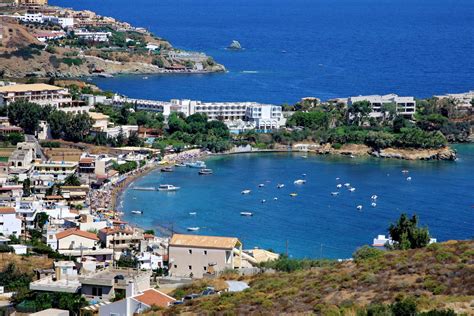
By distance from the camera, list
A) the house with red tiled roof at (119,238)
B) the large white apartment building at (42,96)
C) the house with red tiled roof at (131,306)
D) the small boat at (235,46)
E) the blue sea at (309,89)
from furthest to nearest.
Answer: the small boat at (235,46) < the large white apartment building at (42,96) < the blue sea at (309,89) < the house with red tiled roof at (119,238) < the house with red tiled roof at (131,306)

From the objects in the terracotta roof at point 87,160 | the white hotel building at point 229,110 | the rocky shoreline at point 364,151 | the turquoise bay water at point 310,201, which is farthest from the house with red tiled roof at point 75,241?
the white hotel building at point 229,110

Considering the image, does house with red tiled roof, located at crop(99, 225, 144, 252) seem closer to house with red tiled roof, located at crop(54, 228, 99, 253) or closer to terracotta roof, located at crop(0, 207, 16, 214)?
house with red tiled roof, located at crop(54, 228, 99, 253)

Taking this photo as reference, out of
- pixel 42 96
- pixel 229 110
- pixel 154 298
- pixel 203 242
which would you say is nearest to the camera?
pixel 154 298

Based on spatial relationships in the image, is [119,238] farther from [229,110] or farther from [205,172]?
[229,110]

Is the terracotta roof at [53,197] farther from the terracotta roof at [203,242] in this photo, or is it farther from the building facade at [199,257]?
the building facade at [199,257]

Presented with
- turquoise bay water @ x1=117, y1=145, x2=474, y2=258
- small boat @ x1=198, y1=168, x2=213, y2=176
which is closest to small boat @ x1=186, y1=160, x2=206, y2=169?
turquoise bay water @ x1=117, y1=145, x2=474, y2=258

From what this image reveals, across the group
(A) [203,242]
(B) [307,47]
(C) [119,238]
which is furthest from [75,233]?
(B) [307,47]
